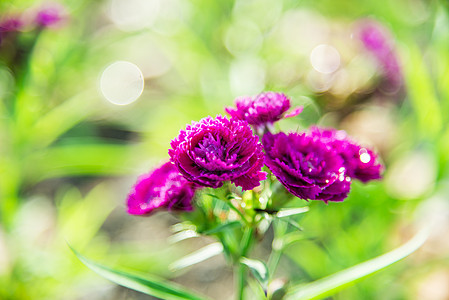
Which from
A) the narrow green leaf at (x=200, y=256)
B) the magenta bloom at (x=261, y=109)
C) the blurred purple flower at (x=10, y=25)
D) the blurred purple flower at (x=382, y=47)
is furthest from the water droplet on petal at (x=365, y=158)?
the blurred purple flower at (x=10, y=25)

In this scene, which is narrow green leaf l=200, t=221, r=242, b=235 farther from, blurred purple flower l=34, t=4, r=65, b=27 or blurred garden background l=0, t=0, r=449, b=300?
blurred purple flower l=34, t=4, r=65, b=27

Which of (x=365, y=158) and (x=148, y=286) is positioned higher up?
(x=365, y=158)

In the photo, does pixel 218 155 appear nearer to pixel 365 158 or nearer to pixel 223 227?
pixel 223 227

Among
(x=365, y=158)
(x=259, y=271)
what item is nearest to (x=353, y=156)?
(x=365, y=158)

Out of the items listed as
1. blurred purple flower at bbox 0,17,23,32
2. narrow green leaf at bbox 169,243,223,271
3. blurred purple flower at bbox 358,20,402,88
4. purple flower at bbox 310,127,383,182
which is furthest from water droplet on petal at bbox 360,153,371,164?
blurred purple flower at bbox 0,17,23,32

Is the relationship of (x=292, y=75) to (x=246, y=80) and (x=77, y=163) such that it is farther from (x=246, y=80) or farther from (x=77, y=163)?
(x=77, y=163)

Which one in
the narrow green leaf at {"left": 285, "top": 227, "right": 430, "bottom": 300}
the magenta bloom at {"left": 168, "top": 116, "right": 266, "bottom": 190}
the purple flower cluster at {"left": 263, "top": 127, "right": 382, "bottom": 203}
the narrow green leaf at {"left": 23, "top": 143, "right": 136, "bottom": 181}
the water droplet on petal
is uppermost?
the magenta bloom at {"left": 168, "top": 116, "right": 266, "bottom": 190}
